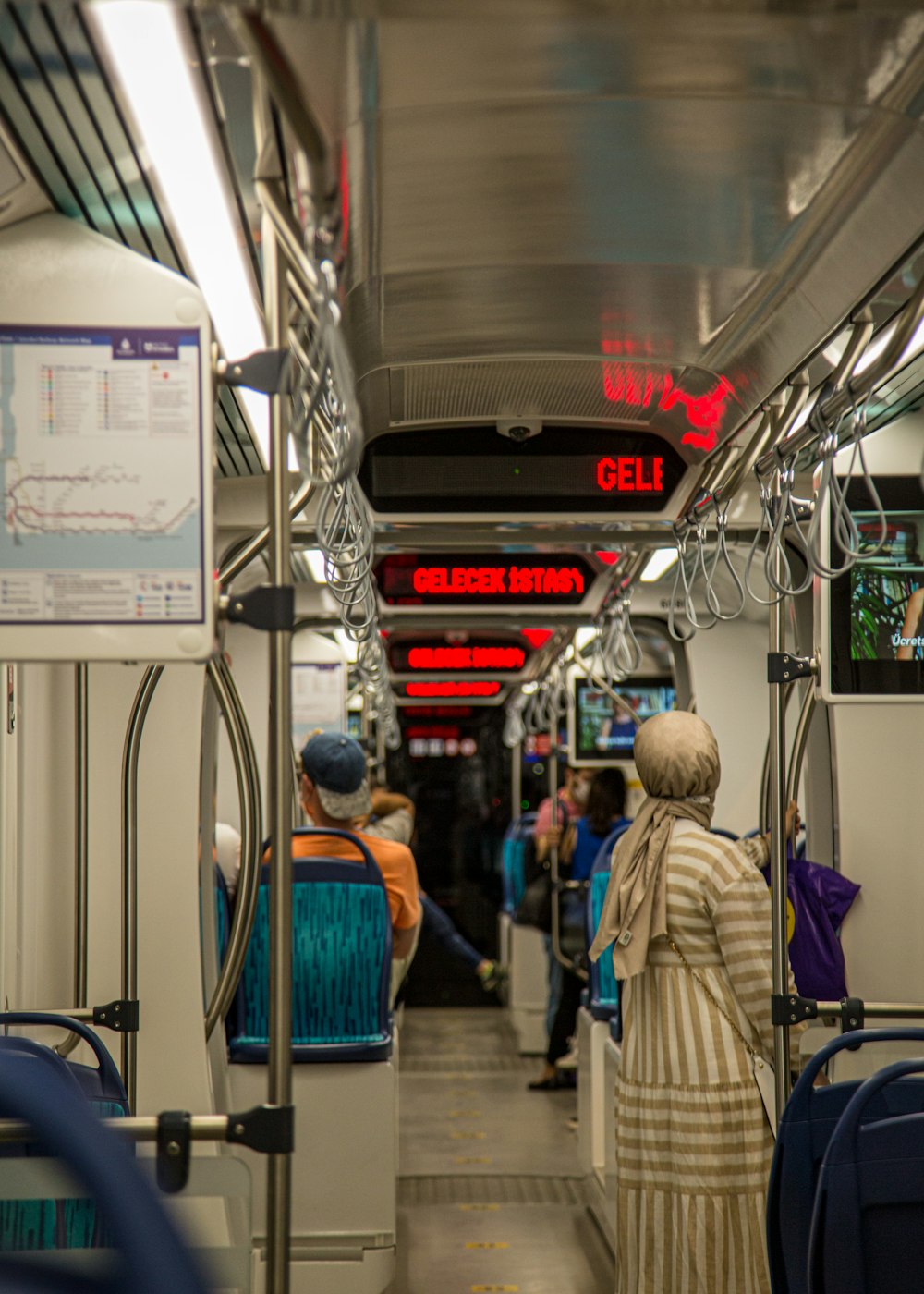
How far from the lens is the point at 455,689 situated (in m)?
→ 12.6

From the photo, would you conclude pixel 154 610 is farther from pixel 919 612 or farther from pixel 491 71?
pixel 919 612

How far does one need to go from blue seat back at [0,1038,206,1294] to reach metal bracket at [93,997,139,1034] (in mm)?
2465

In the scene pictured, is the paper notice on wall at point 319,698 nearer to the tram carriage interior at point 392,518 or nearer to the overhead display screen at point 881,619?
the tram carriage interior at point 392,518

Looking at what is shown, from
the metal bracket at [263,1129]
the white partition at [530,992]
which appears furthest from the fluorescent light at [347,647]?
the metal bracket at [263,1129]

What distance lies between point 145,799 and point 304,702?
4128 mm

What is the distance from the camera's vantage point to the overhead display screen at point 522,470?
12.8 feet

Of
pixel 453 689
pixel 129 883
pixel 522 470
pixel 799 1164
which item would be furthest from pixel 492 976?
pixel 799 1164

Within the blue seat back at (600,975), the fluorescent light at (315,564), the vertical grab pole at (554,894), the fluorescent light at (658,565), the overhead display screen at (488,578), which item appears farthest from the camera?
the vertical grab pole at (554,894)

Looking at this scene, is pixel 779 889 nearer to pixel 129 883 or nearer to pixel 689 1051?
pixel 689 1051

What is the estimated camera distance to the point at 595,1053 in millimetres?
5199

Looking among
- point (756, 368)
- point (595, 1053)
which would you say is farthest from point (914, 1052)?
point (756, 368)

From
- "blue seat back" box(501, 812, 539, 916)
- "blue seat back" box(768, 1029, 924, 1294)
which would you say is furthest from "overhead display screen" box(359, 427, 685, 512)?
"blue seat back" box(501, 812, 539, 916)

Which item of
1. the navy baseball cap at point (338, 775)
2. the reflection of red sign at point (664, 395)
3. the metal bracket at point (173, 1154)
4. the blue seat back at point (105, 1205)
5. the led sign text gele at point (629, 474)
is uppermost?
the reflection of red sign at point (664, 395)

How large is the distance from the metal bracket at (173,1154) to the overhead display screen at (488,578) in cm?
381
